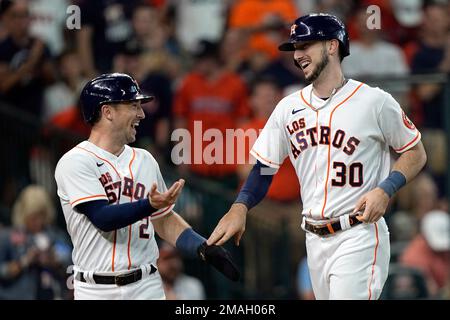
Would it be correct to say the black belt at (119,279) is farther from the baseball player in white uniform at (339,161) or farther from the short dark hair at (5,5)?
the short dark hair at (5,5)

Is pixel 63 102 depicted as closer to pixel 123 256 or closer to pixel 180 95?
pixel 180 95

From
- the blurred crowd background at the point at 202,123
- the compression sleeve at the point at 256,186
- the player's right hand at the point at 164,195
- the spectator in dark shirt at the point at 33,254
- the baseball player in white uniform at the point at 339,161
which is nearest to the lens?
the player's right hand at the point at 164,195

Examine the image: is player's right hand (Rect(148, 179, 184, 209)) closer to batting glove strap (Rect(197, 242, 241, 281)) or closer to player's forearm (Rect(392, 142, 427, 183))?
batting glove strap (Rect(197, 242, 241, 281))

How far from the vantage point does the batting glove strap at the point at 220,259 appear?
18.3ft

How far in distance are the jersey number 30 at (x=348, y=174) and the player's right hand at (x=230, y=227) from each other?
0.51m

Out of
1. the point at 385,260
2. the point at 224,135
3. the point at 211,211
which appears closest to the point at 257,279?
the point at 211,211

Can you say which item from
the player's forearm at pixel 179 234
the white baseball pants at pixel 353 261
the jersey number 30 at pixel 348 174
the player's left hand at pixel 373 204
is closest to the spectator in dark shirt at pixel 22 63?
the player's forearm at pixel 179 234

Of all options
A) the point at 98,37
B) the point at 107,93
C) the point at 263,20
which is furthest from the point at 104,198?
the point at 263,20

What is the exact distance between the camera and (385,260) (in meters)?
5.84

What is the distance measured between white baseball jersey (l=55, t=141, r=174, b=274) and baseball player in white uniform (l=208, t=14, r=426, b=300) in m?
0.41

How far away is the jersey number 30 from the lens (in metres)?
5.82

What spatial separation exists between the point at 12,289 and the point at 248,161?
2.09 meters

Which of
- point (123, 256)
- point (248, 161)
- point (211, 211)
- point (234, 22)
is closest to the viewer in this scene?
point (123, 256)

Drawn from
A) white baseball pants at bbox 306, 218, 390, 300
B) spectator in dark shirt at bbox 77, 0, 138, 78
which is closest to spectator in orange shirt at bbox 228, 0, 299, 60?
spectator in dark shirt at bbox 77, 0, 138, 78
